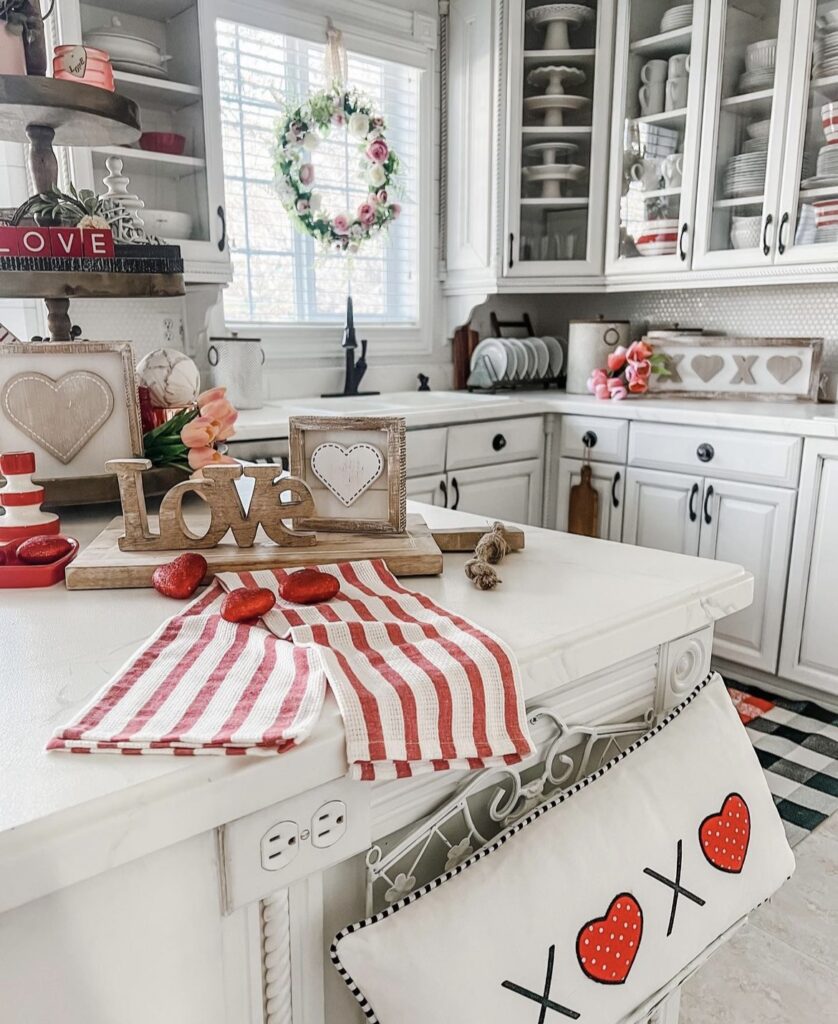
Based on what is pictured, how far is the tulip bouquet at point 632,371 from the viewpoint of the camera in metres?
3.07

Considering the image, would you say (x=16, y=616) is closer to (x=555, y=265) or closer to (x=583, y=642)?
(x=583, y=642)

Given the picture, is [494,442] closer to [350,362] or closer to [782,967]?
[350,362]

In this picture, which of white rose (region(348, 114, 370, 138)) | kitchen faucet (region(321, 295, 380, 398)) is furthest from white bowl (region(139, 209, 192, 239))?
white rose (region(348, 114, 370, 138))

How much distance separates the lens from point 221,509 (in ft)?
3.02

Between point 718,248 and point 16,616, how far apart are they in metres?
2.76

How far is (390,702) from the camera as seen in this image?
0.62 metres

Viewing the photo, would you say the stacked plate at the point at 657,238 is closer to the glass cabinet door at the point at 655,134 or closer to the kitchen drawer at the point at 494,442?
the glass cabinet door at the point at 655,134

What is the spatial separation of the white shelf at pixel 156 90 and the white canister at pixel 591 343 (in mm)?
1688

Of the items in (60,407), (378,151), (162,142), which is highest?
(378,151)

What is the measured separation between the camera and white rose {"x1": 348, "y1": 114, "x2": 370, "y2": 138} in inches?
121

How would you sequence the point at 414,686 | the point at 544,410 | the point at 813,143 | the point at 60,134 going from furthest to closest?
the point at 544,410 → the point at 813,143 → the point at 60,134 → the point at 414,686

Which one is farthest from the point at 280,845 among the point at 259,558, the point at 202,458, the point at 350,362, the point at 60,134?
the point at 350,362

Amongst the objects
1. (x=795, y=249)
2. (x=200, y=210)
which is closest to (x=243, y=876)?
(x=200, y=210)

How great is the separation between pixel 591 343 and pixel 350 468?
101 inches
